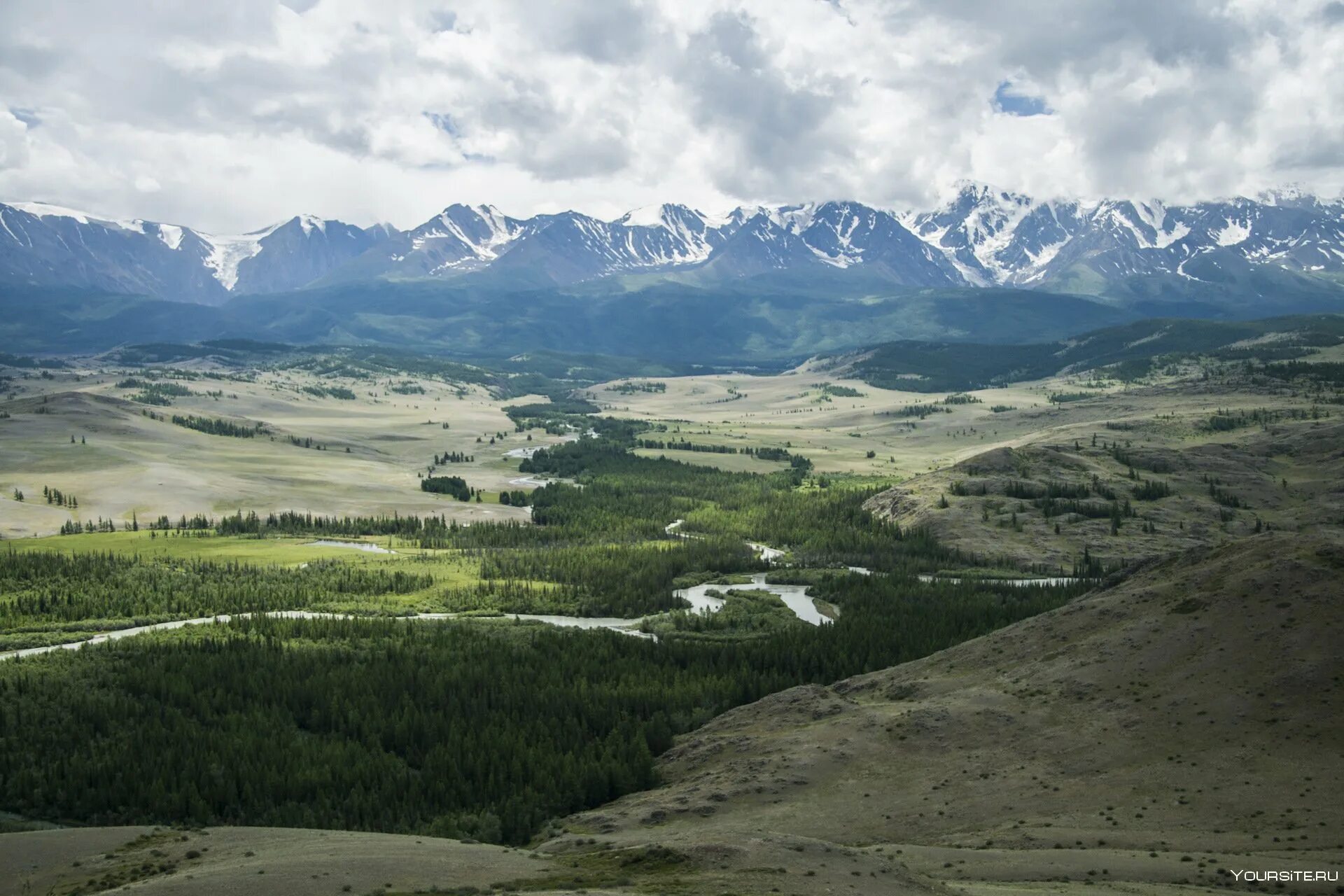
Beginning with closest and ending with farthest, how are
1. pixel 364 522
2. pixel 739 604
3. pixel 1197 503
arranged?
pixel 739 604, pixel 1197 503, pixel 364 522

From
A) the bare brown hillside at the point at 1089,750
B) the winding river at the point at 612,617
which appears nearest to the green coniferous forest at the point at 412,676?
the winding river at the point at 612,617

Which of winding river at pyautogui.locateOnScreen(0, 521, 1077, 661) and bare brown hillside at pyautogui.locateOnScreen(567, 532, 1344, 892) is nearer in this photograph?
bare brown hillside at pyautogui.locateOnScreen(567, 532, 1344, 892)

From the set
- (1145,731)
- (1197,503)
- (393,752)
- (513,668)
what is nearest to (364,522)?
(513,668)

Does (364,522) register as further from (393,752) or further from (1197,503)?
(1197,503)

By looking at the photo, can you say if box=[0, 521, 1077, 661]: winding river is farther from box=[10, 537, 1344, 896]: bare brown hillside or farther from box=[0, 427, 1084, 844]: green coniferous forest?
box=[10, 537, 1344, 896]: bare brown hillside

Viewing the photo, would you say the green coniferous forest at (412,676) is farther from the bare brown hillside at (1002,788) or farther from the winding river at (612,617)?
the bare brown hillside at (1002,788)

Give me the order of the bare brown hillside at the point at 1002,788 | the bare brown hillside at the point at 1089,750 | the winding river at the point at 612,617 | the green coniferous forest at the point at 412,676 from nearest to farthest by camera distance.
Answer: the bare brown hillside at the point at 1002,788 < the bare brown hillside at the point at 1089,750 < the green coniferous forest at the point at 412,676 < the winding river at the point at 612,617

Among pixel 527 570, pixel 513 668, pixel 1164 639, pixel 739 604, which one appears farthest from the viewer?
pixel 527 570

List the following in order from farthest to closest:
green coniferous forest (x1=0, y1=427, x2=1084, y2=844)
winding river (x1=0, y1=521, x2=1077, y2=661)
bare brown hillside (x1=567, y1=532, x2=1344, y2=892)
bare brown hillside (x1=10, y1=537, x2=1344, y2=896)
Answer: winding river (x1=0, y1=521, x2=1077, y2=661) < green coniferous forest (x1=0, y1=427, x2=1084, y2=844) < bare brown hillside (x1=567, y1=532, x2=1344, y2=892) < bare brown hillside (x1=10, y1=537, x2=1344, y2=896)

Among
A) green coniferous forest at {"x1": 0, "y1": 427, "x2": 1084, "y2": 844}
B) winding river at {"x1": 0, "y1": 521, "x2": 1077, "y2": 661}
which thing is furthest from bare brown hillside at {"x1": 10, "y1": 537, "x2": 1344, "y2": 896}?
winding river at {"x1": 0, "y1": 521, "x2": 1077, "y2": 661}

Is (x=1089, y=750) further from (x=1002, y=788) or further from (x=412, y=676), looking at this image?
(x=412, y=676)

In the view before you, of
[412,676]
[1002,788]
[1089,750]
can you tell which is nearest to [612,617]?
[412,676]
